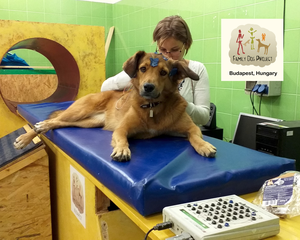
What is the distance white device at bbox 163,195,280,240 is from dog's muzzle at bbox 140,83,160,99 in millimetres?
681

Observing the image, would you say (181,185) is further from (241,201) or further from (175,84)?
(175,84)

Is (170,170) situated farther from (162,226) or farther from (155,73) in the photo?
(155,73)

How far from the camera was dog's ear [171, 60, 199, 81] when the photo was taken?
4.52 ft

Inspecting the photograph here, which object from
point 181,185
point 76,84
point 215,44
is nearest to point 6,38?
point 76,84

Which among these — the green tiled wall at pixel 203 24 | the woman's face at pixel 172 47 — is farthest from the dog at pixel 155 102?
the green tiled wall at pixel 203 24

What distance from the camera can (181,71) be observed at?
1.44 meters

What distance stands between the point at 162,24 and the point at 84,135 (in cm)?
81

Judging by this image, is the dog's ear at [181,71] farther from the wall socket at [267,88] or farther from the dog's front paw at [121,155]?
the wall socket at [267,88]

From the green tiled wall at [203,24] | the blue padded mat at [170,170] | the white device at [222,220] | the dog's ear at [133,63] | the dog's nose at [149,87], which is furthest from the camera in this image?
the green tiled wall at [203,24]

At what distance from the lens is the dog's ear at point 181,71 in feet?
4.52

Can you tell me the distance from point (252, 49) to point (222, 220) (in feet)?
4.03

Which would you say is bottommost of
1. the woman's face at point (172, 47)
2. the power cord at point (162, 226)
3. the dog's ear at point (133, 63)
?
the power cord at point (162, 226)

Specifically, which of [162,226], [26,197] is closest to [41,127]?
[26,197]

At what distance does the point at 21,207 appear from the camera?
1.86 meters
